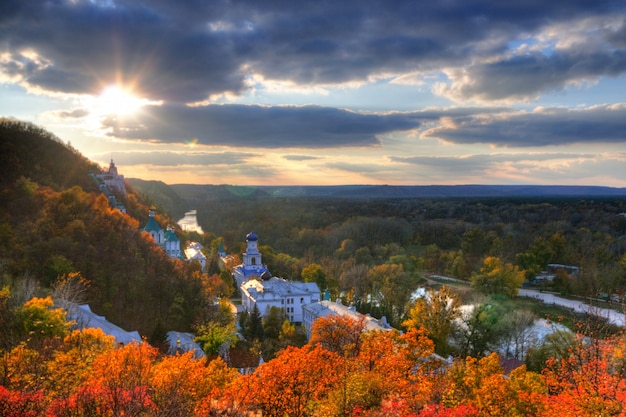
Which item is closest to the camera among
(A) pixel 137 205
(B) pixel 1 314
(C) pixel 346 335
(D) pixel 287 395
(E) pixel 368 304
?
(D) pixel 287 395

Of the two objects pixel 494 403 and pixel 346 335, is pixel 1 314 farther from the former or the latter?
pixel 494 403

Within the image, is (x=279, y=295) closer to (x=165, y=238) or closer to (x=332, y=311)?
(x=332, y=311)

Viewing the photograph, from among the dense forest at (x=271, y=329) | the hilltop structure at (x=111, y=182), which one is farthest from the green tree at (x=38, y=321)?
the hilltop structure at (x=111, y=182)

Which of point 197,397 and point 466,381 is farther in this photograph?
point 466,381

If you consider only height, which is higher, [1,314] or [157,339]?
[1,314]

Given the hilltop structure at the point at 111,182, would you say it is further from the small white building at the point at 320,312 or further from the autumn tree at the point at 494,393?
the autumn tree at the point at 494,393

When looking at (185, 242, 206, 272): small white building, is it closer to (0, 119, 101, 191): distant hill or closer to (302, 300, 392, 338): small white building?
(0, 119, 101, 191): distant hill

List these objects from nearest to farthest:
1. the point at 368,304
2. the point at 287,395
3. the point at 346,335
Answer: the point at 287,395
the point at 346,335
the point at 368,304

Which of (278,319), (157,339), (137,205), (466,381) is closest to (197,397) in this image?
(466,381)
